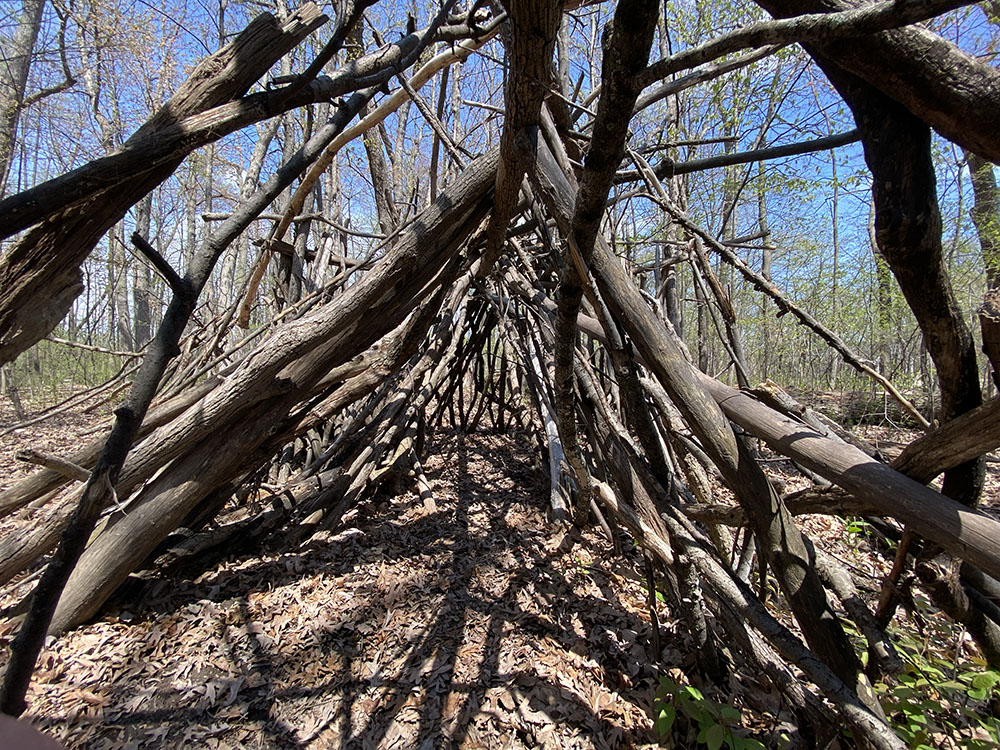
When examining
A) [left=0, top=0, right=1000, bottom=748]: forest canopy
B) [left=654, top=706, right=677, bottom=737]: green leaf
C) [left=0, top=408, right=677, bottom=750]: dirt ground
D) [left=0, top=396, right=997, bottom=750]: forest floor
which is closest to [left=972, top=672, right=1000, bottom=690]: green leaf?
[left=0, top=0, right=1000, bottom=748]: forest canopy

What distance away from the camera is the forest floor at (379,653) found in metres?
2.01

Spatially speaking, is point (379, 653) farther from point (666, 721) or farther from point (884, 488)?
point (884, 488)

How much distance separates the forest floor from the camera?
2.01m

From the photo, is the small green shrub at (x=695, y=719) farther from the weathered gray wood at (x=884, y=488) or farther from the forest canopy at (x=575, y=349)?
the weathered gray wood at (x=884, y=488)

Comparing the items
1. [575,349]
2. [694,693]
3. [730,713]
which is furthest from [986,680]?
[575,349]

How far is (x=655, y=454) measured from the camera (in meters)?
2.38

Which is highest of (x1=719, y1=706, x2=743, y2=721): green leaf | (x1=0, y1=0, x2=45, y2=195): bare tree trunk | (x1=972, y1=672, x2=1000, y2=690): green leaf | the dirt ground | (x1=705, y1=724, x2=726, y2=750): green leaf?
(x1=0, y1=0, x2=45, y2=195): bare tree trunk

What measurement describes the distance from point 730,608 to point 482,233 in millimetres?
2587

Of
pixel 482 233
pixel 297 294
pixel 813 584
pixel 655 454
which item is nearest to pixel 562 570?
pixel 655 454

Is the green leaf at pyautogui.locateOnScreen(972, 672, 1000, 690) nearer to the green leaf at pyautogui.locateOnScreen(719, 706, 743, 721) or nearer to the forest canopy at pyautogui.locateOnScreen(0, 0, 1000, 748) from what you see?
the forest canopy at pyautogui.locateOnScreen(0, 0, 1000, 748)

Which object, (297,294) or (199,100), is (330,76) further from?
(297,294)

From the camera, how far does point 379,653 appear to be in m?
2.42

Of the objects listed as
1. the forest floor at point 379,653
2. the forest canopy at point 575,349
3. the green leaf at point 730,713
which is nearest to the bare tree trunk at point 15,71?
the forest canopy at point 575,349

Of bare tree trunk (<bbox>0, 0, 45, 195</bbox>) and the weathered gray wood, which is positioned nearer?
the weathered gray wood
